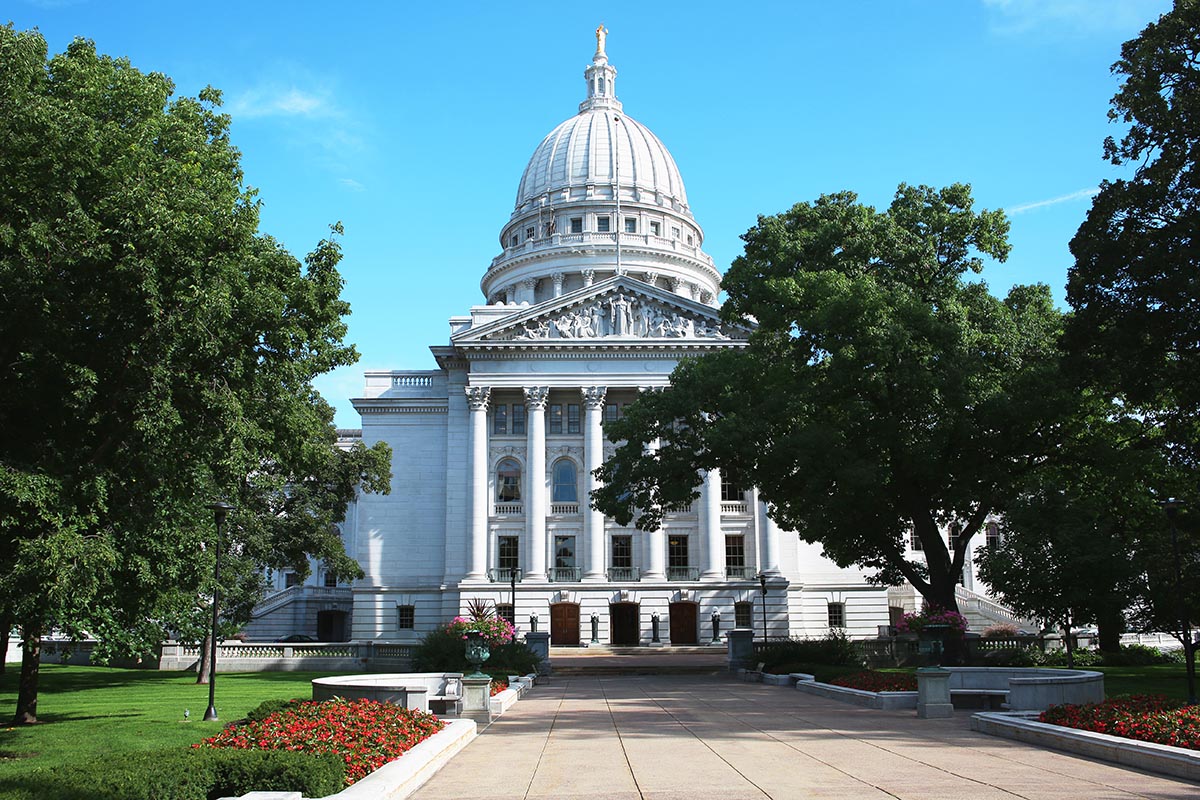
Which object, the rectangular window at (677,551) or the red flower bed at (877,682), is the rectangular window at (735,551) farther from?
the red flower bed at (877,682)

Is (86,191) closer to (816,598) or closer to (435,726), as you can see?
(435,726)

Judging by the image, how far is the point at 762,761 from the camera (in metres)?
15.0

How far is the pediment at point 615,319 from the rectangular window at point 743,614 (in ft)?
51.1

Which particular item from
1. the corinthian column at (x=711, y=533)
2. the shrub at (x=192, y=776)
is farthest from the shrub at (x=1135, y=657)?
the shrub at (x=192, y=776)

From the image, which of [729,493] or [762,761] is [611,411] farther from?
[762,761]

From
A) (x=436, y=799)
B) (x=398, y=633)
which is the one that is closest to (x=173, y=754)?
(x=436, y=799)

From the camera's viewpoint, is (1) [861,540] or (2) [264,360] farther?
(1) [861,540]

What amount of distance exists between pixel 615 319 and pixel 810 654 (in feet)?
102

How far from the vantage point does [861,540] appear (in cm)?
3662

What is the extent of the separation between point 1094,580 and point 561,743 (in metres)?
21.4

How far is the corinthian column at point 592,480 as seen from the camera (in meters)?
61.0

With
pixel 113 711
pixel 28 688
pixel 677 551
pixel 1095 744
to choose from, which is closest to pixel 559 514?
pixel 677 551

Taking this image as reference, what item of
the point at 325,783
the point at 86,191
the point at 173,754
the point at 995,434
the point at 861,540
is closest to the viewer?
the point at 325,783

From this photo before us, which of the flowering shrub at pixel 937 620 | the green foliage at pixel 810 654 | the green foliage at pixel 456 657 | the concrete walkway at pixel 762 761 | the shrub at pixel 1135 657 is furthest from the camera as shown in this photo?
the shrub at pixel 1135 657
